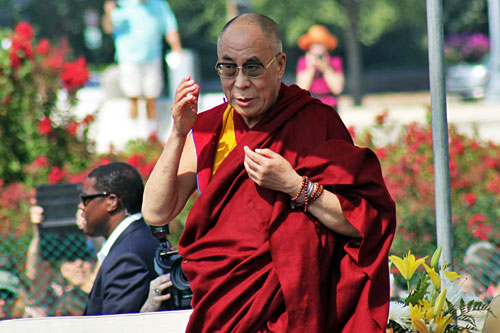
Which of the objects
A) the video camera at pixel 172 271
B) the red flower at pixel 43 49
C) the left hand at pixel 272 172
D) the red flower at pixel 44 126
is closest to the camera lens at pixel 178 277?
the video camera at pixel 172 271

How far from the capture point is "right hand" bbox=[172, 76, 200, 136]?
251 centimetres

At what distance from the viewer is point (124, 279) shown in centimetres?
351

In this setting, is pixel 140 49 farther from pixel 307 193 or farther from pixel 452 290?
pixel 307 193

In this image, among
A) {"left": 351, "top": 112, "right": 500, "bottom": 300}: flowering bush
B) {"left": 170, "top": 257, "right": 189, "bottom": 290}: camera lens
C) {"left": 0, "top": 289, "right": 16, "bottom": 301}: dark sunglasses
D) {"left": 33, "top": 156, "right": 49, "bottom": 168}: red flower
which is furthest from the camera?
{"left": 33, "top": 156, "right": 49, "bottom": 168}: red flower

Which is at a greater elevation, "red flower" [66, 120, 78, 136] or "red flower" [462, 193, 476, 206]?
"red flower" [66, 120, 78, 136]

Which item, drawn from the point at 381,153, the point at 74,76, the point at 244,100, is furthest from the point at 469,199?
the point at 244,100

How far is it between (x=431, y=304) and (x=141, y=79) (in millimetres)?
7207

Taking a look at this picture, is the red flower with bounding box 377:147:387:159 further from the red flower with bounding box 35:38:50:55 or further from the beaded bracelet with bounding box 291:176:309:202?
the beaded bracelet with bounding box 291:176:309:202

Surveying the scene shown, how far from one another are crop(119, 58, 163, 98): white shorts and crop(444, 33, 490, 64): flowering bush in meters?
26.2

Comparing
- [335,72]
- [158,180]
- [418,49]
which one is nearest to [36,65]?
[335,72]

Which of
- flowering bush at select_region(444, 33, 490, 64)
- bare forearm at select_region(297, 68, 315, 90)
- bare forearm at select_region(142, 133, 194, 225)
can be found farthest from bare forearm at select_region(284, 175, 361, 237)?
flowering bush at select_region(444, 33, 490, 64)

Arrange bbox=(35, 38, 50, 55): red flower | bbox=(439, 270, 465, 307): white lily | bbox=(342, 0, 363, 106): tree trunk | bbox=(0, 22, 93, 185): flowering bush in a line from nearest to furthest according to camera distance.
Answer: bbox=(439, 270, 465, 307): white lily → bbox=(0, 22, 93, 185): flowering bush → bbox=(35, 38, 50, 55): red flower → bbox=(342, 0, 363, 106): tree trunk

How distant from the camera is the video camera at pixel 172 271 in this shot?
325 cm

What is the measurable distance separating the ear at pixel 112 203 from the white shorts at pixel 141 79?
5.79m
